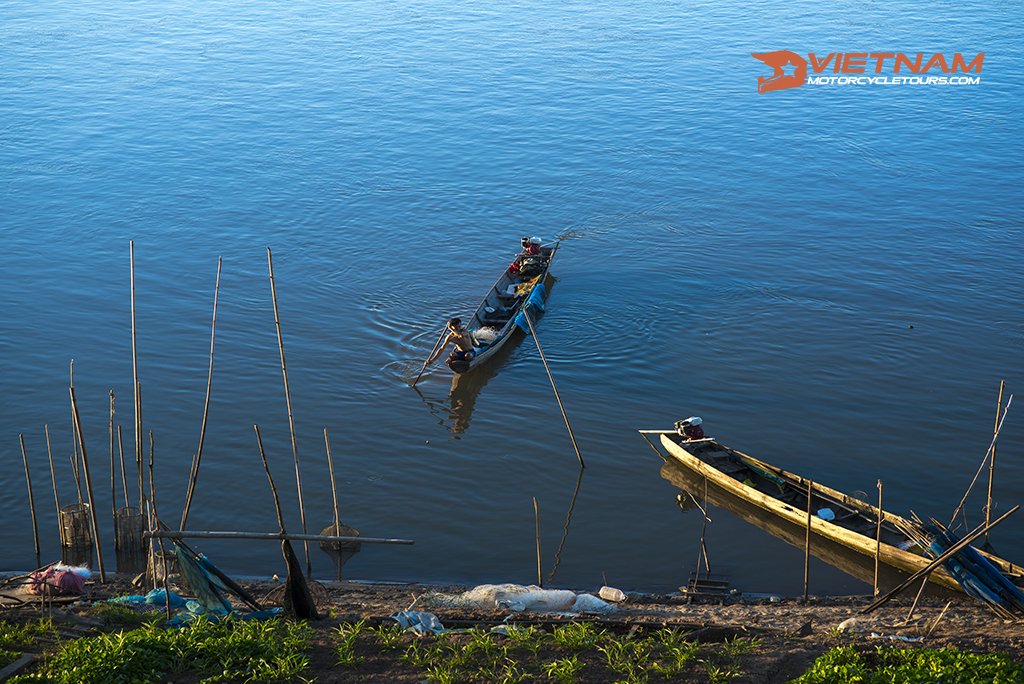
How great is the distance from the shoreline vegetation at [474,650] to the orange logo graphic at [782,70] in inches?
1068

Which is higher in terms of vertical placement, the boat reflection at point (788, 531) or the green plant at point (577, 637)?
the green plant at point (577, 637)

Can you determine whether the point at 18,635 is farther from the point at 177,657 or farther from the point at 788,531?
the point at 788,531

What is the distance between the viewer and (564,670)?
7.45 metres

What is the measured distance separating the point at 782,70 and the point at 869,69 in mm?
2875

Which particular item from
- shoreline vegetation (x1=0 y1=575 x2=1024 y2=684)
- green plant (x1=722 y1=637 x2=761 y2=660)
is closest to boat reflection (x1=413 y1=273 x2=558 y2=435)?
shoreline vegetation (x1=0 y1=575 x2=1024 y2=684)

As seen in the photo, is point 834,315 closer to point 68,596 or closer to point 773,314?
point 773,314

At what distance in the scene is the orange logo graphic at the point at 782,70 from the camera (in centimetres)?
3397

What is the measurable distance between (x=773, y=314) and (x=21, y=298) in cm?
1460

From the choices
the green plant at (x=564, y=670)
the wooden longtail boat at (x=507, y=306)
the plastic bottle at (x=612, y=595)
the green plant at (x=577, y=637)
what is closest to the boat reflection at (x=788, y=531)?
the plastic bottle at (x=612, y=595)

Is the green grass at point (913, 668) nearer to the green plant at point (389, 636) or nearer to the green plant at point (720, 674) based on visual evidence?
the green plant at point (720, 674)

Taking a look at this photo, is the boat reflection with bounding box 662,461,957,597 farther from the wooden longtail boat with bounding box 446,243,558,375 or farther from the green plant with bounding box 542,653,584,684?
the green plant with bounding box 542,653,584,684

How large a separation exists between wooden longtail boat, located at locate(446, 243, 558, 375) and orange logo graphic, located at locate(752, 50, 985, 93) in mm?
16624

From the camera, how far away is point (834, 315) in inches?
742

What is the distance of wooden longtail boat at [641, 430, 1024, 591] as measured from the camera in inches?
465
